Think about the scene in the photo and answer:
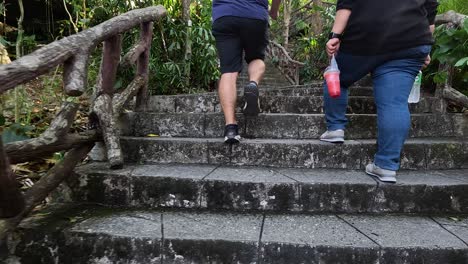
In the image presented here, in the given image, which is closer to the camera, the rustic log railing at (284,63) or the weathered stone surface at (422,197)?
the weathered stone surface at (422,197)

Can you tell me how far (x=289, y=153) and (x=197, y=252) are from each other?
110 cm

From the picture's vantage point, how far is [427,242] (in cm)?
183

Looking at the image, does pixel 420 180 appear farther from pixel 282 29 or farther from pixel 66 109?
pixel 282 29

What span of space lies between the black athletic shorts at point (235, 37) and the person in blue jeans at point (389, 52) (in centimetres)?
65

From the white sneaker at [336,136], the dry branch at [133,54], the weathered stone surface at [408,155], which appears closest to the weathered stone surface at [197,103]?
the dry branch at [133,54]

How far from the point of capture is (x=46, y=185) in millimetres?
1962

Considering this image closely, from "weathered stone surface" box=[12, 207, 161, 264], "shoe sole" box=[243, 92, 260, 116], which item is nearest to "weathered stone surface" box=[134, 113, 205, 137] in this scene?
"shoe sole" box=[243, 92, 260, 116]

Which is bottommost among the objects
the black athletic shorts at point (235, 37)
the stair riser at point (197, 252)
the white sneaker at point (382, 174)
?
the stair riser at point (197, 252)

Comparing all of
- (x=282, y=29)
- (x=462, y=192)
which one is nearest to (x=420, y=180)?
(x=462, y=192)

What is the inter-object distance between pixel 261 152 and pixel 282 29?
5665 mm

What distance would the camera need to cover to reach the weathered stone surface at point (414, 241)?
178 cm

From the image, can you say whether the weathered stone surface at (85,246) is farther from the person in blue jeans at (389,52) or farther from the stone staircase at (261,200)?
the person in blue jeans at (389,52)

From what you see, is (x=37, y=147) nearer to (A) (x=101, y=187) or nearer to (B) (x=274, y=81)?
(A) (x=101, y=187)

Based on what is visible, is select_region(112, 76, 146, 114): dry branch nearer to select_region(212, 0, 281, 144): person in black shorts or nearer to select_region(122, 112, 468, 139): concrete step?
select_region(122, 112, 468, 139): concrete step
